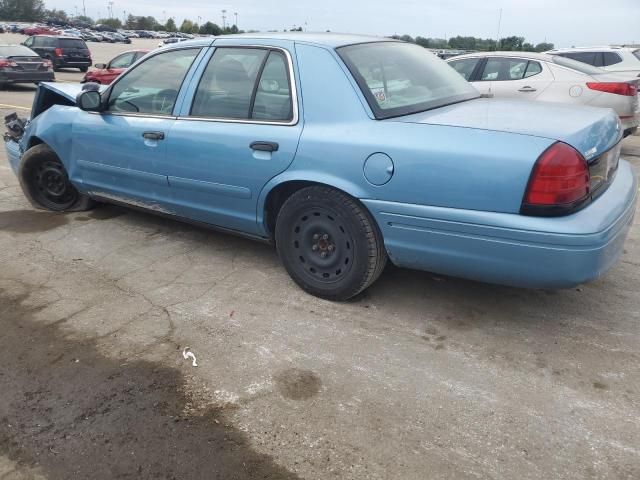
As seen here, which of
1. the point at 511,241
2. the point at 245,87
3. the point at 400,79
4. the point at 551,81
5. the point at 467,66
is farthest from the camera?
the point at 467,66

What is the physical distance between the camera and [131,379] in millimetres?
2750

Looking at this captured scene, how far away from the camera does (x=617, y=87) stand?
292 inches

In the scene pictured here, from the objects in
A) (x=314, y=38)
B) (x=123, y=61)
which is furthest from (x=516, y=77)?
(x=123, y=61)

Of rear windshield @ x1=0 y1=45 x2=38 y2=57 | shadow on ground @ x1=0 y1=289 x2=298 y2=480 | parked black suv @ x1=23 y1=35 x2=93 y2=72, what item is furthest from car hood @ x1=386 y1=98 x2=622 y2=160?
parked black suv @ x1=23 y1=35 x2=93 y2=72

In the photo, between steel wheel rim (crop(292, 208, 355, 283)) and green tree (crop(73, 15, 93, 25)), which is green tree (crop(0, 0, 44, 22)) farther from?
steel wheel rim (crop(292, 208, 355, 283))

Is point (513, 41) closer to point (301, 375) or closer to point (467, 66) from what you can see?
point (467, 66)

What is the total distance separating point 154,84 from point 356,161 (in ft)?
6.30

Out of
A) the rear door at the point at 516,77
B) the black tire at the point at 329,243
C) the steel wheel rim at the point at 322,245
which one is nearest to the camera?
the black tire at the point at 329,243

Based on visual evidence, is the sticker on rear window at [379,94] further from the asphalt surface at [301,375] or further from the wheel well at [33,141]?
the wheel well at [33,141]

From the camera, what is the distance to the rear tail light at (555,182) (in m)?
2.60

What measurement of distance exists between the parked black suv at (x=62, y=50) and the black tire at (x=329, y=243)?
22.6m

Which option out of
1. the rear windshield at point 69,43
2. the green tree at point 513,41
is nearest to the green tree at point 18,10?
the rear windshield at point 69,43

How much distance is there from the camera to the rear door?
7.98 m

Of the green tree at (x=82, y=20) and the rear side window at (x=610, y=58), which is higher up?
the green tree at (x=82, y=20)
